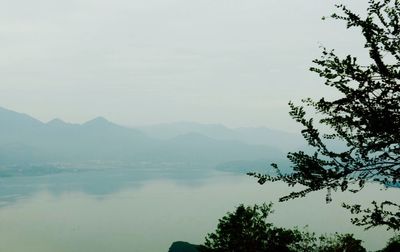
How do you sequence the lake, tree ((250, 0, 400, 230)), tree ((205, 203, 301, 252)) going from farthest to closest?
the lake → tree ((205, 203, 301, 252)) → tree ((250, 0, 400, 230))

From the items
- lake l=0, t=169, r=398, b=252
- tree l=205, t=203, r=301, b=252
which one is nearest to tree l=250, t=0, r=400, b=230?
tree l=205, t=203, r=301, b=252

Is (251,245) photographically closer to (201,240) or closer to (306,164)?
(306,164)

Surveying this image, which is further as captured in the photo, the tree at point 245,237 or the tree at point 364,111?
the tree at point 245,237

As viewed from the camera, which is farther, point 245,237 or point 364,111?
point 245,237

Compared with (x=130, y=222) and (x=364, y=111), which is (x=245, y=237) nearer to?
(x=364, y=111)

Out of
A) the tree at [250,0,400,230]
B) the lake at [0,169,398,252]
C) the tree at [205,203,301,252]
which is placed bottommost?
the lake at [0,169,398,252]

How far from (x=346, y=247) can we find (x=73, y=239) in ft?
347

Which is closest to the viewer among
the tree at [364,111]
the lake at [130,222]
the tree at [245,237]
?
the tree at [364,111]

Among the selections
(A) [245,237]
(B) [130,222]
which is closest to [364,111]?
(A) [245,237]

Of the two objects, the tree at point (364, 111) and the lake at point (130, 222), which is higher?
the tree at point (364, 111)

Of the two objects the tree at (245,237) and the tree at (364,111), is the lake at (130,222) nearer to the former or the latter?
the tree at (245,237)

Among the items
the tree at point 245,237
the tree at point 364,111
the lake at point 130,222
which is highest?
the tree at point 364,111

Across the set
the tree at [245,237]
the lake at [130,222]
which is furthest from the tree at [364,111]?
the lake at [130,222]

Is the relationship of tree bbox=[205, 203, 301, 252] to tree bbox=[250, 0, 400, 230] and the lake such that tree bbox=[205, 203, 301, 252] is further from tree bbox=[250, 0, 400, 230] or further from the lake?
the lake
